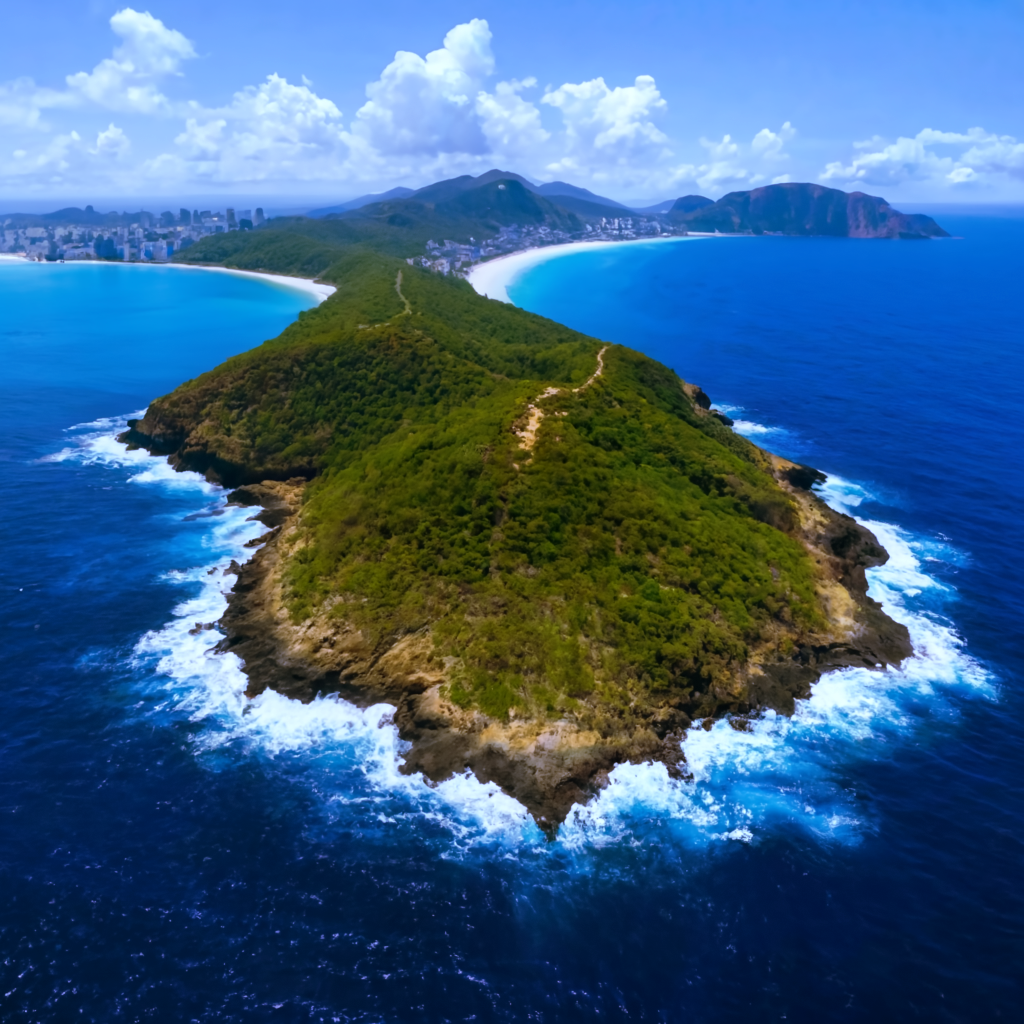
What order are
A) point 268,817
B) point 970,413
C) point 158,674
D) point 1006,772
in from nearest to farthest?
1. point 268,817
2. point 1006,772
3. point 158,674
4. point 970,413

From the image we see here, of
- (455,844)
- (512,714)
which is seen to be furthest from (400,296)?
(455,844)

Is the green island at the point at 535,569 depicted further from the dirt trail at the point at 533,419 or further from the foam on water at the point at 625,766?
the foam on water at the point at 625,766

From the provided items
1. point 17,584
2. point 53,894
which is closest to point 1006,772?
point 53,894

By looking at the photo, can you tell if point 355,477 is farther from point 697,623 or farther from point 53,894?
point 53,894

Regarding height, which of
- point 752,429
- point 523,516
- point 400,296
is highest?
point 400,296

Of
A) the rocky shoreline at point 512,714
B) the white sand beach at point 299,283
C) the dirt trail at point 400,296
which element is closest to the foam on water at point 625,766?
the rocky shoreline at point 512,714

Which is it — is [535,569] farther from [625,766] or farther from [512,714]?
[625,766]
